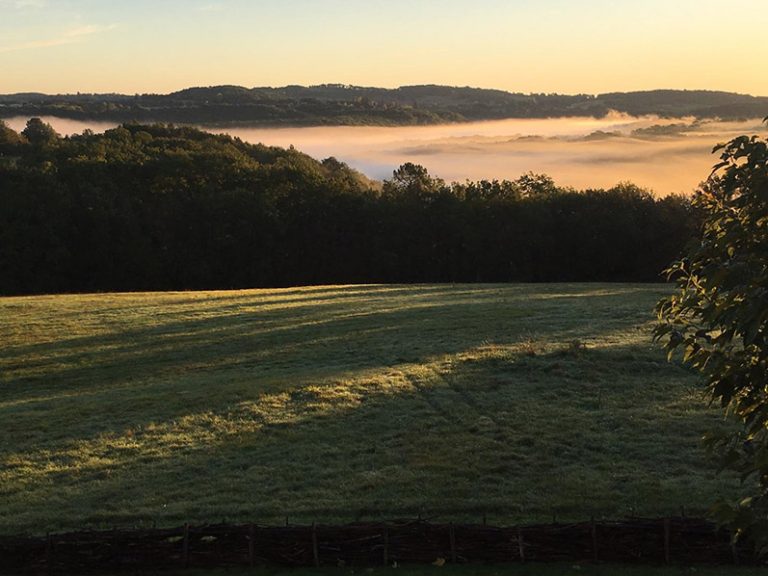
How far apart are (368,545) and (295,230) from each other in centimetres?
7049

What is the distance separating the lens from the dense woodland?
72.2m

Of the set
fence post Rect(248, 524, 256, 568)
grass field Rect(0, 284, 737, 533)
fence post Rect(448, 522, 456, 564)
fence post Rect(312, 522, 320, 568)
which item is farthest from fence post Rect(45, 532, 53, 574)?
fence post Rect(448, 522, 456, 564)

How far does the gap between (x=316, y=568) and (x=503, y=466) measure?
17.8 feet

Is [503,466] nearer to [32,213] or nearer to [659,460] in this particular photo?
[659,460]

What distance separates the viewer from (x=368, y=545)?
12.4m

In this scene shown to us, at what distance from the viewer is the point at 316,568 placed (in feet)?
40.3

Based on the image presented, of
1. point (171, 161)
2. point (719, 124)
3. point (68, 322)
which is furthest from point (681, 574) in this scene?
point (719, 124)

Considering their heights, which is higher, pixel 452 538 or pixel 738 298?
pixel 738 298

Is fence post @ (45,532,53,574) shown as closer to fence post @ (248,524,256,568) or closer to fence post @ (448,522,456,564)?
fence post @ (248,524,256,568)

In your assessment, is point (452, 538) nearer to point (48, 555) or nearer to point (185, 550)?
point (185, 550)

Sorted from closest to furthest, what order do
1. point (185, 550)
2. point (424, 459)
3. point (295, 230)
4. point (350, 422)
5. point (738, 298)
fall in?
point (738, 298) → point (185, 550) → point (424, 459) → point (350, 422) → point (295, 230)

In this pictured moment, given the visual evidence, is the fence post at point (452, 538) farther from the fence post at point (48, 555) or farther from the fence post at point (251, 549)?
the fence post at point (48, 555)

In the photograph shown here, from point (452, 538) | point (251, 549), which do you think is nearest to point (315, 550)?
point (251, 549)

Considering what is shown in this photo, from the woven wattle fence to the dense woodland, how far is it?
62292mm
